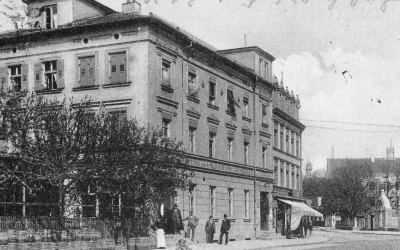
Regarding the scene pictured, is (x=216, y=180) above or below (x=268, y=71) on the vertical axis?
below

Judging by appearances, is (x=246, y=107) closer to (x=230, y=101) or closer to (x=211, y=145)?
(x=230, y=101)

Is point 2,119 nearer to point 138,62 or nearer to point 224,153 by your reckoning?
point 138,62

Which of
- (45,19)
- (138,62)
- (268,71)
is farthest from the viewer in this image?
(268,71)

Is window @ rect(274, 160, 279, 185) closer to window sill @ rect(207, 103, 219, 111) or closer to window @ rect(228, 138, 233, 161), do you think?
window @ rect(228, 138, 233, 161)

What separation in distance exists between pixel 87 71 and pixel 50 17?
13.7ft

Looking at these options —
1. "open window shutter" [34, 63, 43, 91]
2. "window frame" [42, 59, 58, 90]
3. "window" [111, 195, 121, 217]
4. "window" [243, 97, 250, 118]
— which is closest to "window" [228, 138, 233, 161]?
"window" [243, 97, 250, 118]

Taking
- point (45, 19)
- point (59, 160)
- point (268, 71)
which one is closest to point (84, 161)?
point (59, 160)

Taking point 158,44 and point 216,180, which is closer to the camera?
point 158,44

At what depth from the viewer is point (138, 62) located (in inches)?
1171

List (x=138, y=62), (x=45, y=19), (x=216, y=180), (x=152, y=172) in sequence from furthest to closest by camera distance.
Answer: (x=216, y=180)
(x=45, y=19)
(x=138, y=62)
(x=152, y=172)

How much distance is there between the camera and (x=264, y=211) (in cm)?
4359

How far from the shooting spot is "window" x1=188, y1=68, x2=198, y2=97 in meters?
33.7

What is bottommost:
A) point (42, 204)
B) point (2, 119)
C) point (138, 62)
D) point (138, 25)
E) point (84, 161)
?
point (42, 204)

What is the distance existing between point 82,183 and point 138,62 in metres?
7.61
